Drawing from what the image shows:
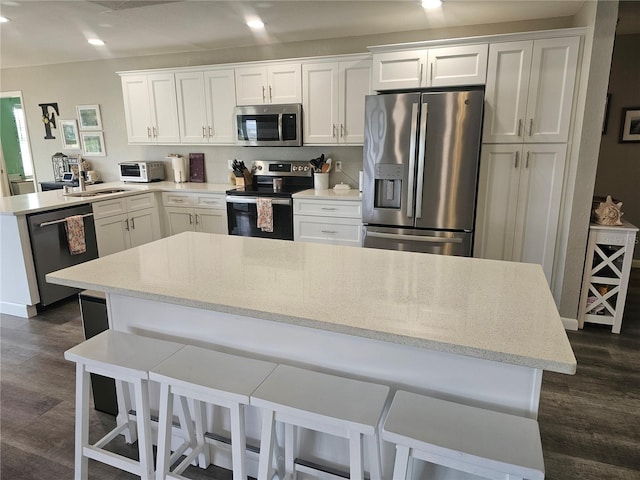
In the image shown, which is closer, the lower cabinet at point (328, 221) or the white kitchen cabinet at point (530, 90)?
the white kitchen cabinet at point (530, 90)

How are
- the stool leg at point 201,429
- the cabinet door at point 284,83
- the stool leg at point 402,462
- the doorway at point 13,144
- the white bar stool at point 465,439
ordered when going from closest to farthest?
the white bar stool at point 465,439, the stool leg at point 402,462, the stool leg at point 201,429, the cabinet door at point 284,83, the doorway at point 13,144

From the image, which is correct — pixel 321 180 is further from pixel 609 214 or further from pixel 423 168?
pixel 609 214

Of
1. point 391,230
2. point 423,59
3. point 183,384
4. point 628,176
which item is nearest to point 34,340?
point 183,384

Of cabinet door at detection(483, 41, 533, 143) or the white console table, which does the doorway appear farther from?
the white console table

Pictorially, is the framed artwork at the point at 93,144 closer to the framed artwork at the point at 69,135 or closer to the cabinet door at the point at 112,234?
the framed artwork at the point at 69,135

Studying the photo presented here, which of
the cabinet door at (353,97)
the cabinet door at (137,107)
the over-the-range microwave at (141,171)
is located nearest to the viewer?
the cabinet door at (353,97)

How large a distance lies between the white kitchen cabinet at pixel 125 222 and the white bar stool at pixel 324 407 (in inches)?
128

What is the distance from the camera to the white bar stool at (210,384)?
4.42 feet

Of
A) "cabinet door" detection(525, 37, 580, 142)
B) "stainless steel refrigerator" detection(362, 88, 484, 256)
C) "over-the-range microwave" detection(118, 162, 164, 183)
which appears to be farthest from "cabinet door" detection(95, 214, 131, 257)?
"cabinet door" detection(525, 37, 580, 142)

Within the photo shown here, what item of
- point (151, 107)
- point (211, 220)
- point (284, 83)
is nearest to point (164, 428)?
point (211, 220)

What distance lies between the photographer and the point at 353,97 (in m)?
3.81

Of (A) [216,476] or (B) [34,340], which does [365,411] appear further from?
(B) [34,340]

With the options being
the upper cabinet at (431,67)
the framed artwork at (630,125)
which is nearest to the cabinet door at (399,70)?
the upper cabinet at (431,67)

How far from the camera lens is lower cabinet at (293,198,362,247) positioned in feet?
12.3
